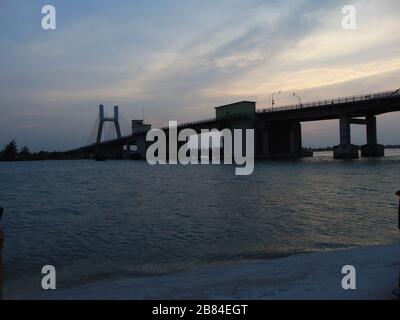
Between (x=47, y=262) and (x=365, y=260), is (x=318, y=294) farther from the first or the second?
(x=47, y=262)

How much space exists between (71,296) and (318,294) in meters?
4.49

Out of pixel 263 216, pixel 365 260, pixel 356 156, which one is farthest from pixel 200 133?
pixel 365 260

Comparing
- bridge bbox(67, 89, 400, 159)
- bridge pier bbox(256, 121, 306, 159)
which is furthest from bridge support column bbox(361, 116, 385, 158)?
bridge pier bbox(256, 121, 306, 159)

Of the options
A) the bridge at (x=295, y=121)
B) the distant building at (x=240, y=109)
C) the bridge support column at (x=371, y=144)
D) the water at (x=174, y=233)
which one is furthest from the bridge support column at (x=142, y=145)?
the water at (x=174, y=233)

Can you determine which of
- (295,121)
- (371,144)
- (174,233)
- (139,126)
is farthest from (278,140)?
(174,233)

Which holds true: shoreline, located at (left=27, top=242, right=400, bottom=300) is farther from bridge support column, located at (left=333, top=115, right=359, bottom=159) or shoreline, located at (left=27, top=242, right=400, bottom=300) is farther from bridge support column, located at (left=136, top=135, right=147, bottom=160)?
bridge support column, located at (left=136, top=135, right=147, bottom=160)

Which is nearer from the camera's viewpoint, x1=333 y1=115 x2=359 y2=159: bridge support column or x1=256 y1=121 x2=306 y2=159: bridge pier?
x1=333 y1=115 x2=359 y2=159: bridge support column

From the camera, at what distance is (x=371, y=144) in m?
105

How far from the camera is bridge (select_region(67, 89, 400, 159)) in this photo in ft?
280

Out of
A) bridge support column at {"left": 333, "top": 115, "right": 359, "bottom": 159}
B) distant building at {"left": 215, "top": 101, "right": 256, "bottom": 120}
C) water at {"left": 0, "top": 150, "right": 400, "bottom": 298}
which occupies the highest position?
distant building at {"left": 215, "top": 101, "right": 256, "bottom": 120}

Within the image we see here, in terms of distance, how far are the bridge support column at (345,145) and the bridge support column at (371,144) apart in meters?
9.62

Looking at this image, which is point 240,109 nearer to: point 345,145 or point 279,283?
point 345,145

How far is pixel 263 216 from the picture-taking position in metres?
18.3

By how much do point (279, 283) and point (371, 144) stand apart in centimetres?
10902
